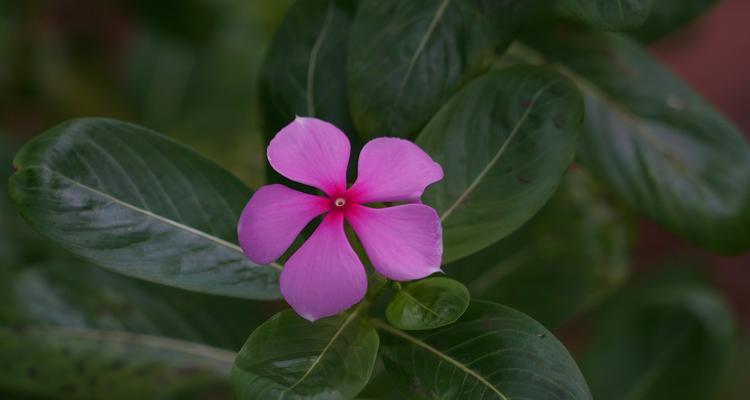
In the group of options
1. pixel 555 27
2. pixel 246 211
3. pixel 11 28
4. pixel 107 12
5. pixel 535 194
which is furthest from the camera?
pixel 107 12

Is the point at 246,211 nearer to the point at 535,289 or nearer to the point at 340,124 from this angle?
the point at 340,124

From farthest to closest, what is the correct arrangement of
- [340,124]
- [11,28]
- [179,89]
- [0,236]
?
[179,89], [11,28], [0,236], [340,124]

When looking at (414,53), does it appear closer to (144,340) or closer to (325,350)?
(325,350)

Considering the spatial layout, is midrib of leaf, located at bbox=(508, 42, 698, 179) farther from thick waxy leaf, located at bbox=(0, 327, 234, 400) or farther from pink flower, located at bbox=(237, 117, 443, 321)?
thick waxy leaf, located at bbox=(0, 327, 234, 400)

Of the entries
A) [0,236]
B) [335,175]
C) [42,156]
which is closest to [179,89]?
[0,236]

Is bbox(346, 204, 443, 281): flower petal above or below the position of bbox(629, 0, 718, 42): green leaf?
below

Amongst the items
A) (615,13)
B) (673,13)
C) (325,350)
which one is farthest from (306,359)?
(673,13)

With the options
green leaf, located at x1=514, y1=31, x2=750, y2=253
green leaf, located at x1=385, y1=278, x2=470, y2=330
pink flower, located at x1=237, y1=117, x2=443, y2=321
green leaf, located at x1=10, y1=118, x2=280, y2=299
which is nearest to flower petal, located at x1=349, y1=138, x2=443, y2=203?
pink flower, located at x1=237, y1=117, x2=443, y2=321
